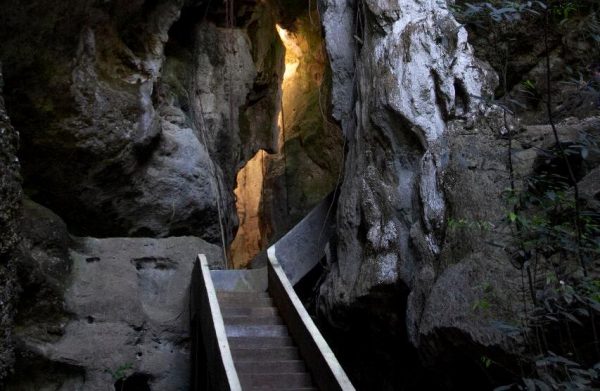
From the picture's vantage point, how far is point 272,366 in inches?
248

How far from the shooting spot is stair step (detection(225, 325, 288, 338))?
22.9 ft

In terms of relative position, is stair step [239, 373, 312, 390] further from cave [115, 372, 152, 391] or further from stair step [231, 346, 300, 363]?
cave [115, 372, 152, 391]

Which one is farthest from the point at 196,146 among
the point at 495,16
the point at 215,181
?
the point at 495,16

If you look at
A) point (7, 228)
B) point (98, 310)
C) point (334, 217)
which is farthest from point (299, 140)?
point (7, 228)

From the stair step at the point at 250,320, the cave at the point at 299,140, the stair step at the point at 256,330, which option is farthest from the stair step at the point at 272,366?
the cave at the point at 299,140

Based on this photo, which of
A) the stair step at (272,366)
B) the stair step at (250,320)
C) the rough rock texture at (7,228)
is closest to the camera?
the rough rock texture at (7,228)

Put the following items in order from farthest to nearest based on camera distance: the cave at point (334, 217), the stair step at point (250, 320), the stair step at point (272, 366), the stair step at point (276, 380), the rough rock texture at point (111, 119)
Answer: the rough rock texture at point (111, 119), the stair step at point (250, 320), the stair step at point (272, 366), the stair step at point (276, 380), the cave at point (334, 217)

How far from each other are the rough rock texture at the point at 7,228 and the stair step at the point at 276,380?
203 cm

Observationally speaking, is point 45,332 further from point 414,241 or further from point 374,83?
point 374,83

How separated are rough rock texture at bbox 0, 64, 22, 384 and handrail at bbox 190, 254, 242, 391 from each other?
1650mm

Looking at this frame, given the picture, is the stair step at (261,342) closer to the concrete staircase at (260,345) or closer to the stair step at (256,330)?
the concrete staircase at (260,345)

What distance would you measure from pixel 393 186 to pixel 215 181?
3.68 m

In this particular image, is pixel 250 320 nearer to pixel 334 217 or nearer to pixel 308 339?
pixel 308 339

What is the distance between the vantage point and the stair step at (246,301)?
7684 mm
